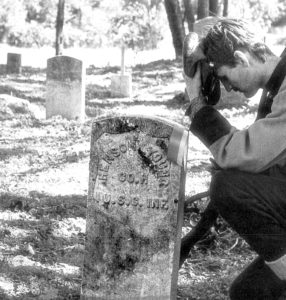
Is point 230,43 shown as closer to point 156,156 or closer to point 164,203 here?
point 156,156

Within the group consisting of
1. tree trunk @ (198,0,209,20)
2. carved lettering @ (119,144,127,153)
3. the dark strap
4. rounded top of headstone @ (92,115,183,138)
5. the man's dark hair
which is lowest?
carved lettering @ (119,144,127,153)

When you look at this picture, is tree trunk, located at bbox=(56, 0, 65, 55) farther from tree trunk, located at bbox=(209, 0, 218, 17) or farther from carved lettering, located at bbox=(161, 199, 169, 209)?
carved lettering, located at bbox=(161, 199, 169, 209)

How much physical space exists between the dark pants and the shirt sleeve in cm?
7

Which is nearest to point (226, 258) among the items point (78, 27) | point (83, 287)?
point (83, 287)

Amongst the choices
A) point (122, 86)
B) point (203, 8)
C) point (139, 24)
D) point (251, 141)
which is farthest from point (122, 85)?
Answer: point (139, 24)

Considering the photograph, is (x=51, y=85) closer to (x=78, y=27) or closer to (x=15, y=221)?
(x=15, y=221)

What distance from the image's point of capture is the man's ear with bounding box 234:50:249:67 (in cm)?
312

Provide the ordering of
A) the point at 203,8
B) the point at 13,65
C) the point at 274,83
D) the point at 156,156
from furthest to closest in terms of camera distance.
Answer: the point at 13,65 → the point at 203,8 → the point at 156,156 → the point at 274,83

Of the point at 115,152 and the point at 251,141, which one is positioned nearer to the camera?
the point at 251,141

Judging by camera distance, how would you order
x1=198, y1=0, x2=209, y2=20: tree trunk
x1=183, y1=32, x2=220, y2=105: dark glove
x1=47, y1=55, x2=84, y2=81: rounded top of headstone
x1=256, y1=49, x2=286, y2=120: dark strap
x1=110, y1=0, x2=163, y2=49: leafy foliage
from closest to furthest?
x1=256, y1=49, x2=286, y2=120: dark strap
x1=183, y1=32, x2=220, y2=105: dark glove
x1=47, y1=55, x2=84, y2=81: rounded top of headstone
x1=198, y1=0, x2=209, y2=20: tree trunk
x1=110, y1=0, x2=163, y2=49: leafy foliage

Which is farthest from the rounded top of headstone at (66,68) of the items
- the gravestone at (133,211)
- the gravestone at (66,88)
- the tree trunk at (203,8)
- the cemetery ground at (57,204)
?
the gravestone at (133,211)

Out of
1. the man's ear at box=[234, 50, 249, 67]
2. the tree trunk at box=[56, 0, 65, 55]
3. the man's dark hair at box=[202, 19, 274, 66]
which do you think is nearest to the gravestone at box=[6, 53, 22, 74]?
the tree trunk at box=[56, 0, 65, 55]

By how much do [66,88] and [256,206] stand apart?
764 cm

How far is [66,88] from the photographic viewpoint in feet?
34.7
